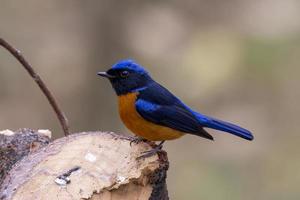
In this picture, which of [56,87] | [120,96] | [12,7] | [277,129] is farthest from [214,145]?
[120,96]

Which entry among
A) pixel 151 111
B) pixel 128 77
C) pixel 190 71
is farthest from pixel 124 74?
pixel 190 71

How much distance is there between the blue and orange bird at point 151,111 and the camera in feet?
13.4

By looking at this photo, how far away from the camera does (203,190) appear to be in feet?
29.8

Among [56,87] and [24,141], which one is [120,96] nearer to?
[24,141]

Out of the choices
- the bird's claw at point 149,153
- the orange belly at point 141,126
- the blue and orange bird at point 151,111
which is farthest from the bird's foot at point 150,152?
the orange belly at point 141,126

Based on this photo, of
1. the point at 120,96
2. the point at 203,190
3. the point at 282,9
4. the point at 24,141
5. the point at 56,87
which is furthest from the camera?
the point at 282,9

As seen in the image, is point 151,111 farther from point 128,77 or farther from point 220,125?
point 220,125

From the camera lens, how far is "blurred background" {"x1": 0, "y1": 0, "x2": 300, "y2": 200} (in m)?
9.35

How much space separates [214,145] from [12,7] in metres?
3.46

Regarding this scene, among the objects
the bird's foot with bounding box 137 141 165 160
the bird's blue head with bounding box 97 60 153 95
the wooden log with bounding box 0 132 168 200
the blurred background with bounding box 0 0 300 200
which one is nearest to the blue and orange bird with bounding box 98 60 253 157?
the bird's blue head with bounding box 97 60 153 95

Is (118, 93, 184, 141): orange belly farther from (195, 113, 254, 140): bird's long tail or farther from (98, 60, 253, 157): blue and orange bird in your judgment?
(195, 113, 254, 140): bird's long tail

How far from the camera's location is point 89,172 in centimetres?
329

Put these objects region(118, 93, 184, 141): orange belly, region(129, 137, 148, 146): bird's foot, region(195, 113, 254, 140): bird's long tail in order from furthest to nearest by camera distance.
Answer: region(195, 113, 254, 140): bird's long tail, region(118, 93, 184, 141): orange belly, region(129, 137, 148, 146): bird's foot

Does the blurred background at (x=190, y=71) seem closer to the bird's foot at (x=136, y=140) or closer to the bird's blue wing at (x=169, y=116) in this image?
the bird's blue wing at (x=169, y=116)
